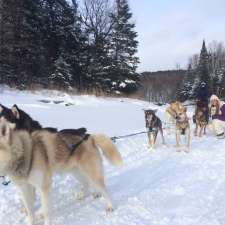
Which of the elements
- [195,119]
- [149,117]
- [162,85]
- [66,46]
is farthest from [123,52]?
[162,85]

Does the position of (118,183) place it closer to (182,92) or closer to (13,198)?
(13,198)

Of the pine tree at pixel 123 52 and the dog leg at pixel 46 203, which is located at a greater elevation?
the pine tree at pixel 123 52

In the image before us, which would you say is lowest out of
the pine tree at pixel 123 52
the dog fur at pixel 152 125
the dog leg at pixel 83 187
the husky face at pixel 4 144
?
the dog leg at pixel 83 187

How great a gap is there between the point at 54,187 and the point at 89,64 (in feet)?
72.3

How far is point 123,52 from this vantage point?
28234 millimetres

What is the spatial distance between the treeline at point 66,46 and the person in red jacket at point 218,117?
10108 millimetres

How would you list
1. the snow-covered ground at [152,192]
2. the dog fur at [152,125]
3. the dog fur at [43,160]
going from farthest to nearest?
the dog fur at [152,125] → the snow-covered ground at [152,192] → the dog fur at [43,160]

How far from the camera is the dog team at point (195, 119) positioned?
29.0 feet

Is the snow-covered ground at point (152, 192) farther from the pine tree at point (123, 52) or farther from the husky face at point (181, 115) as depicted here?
the pine tree at point (123, 52)

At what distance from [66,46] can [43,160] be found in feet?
69.9

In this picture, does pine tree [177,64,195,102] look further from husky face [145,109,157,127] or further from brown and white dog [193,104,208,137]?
husky face [145,109,157,127]

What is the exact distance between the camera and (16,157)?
3406 mm

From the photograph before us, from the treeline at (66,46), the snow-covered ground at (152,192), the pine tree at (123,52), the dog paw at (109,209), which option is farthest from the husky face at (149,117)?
the pine tree at (123,52)

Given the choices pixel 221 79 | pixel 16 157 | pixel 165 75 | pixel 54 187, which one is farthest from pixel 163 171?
pixel 165 75
